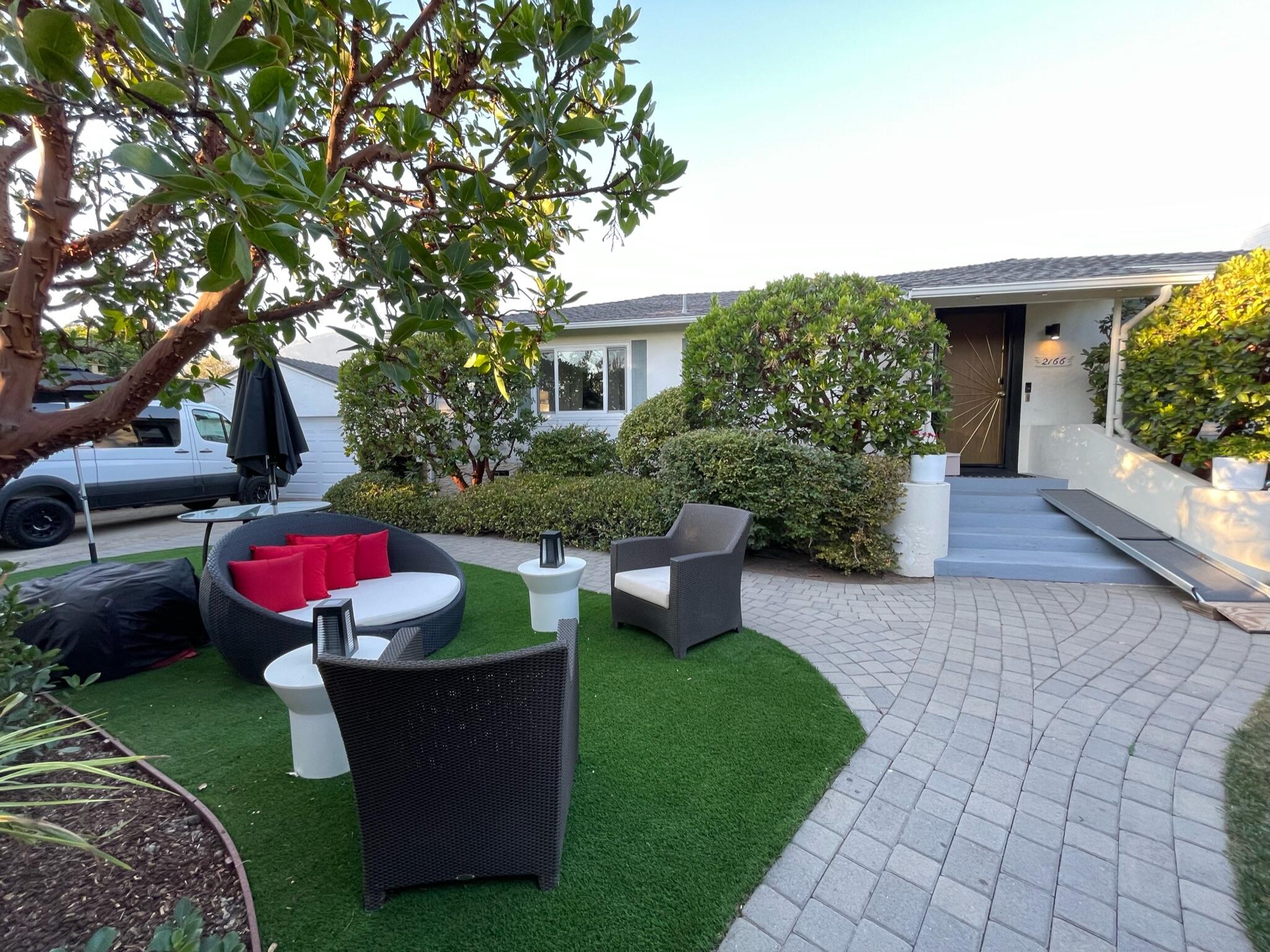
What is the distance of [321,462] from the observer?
12.7m

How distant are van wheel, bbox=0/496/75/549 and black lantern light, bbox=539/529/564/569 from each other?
8702mm

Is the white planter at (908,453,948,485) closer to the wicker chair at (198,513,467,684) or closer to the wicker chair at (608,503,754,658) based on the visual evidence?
the wicker chair at (608,503,754,658)

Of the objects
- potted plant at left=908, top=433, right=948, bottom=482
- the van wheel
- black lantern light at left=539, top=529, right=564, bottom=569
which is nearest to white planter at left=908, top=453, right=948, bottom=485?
potted plant at left=908, top=433, right=948, bottom=482

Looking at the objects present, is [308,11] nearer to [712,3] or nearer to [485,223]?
[485,223]

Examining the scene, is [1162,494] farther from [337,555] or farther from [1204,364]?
[337,555]

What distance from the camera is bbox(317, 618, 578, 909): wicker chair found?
159cm

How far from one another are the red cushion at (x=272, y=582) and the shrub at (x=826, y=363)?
16.2 ft

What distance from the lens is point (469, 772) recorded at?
171 cm

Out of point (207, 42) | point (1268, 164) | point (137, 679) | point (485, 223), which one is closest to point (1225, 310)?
point (1268, 164)

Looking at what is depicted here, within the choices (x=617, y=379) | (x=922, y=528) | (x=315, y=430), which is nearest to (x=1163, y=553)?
(x=922, y=528)

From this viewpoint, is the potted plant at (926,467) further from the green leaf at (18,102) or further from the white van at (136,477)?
the white van at (136,477)

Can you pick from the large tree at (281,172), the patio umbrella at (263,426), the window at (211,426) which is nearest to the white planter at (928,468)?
the large tree at (281,172)

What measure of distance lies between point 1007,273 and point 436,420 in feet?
29.6

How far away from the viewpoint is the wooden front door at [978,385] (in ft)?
27.4
